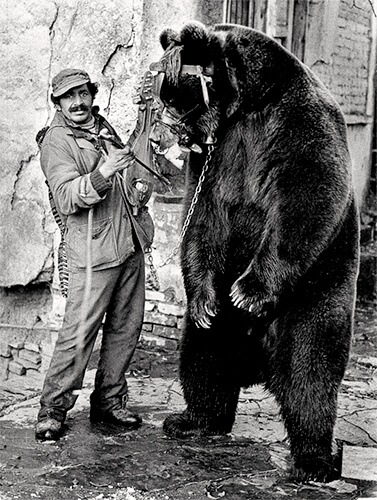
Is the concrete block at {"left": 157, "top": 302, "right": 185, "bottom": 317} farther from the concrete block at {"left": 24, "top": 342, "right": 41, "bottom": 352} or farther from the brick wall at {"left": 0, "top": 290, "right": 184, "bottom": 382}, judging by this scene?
the concrete block at {"left": 24, "top": 342, "right": 41, "bottom": 352}

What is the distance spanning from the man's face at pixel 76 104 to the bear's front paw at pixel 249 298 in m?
1.17

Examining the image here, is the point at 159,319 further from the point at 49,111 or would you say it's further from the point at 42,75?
the point at 42,75

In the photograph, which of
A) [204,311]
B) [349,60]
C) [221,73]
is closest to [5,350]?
[204,311]

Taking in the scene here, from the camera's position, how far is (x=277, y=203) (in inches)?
157

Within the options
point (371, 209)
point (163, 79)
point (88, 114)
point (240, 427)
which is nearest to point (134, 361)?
point (240, 427)

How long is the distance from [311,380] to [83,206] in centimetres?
133

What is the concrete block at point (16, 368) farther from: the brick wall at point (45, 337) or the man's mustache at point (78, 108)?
the man's mustache at point (78, 108)

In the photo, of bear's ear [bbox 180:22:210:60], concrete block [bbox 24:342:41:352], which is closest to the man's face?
bear's ear [bbox 180:22:210:60]

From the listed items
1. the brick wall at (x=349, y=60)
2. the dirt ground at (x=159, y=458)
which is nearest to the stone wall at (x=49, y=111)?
the dirt ground at (x=159, y=458)

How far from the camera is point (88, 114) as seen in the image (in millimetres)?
4547

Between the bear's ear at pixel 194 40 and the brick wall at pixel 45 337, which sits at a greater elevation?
the bear's ear at pixel 194 40

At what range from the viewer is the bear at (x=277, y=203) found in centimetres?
396

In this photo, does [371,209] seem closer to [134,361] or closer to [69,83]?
[134,361]

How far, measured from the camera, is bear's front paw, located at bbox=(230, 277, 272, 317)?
4043 millimetres
